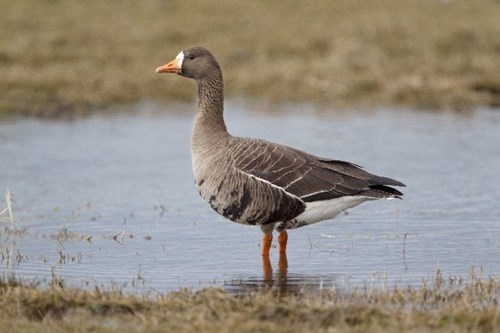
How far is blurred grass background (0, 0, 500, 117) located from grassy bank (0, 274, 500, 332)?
12.3 metres

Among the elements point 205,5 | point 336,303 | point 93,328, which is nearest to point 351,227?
point 336,303

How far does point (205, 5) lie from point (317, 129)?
12.4 meters

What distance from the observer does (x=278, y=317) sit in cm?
637

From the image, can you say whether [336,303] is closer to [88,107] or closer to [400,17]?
[88,107]

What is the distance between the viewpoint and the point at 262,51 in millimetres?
23422

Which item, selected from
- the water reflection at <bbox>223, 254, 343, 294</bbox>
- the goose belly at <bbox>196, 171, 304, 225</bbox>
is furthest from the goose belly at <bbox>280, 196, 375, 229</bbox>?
the water reflection at <bbox>223, 254, 343, 294</bbox>

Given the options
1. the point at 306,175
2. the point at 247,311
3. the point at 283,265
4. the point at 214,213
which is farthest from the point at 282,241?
the point at 247,311

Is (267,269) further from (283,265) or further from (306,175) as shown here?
(306,175)

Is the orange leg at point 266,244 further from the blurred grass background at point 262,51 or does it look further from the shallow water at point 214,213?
the blurred grass background at point 262,51

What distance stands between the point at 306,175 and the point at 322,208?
0.33m

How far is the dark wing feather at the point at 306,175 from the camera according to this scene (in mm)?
8844

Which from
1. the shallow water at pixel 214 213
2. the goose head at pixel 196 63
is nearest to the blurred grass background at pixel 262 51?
the shallow water at pixel 214 213

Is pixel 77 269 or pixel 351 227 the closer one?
pixel 77 269

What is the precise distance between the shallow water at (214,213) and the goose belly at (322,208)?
39 cm
